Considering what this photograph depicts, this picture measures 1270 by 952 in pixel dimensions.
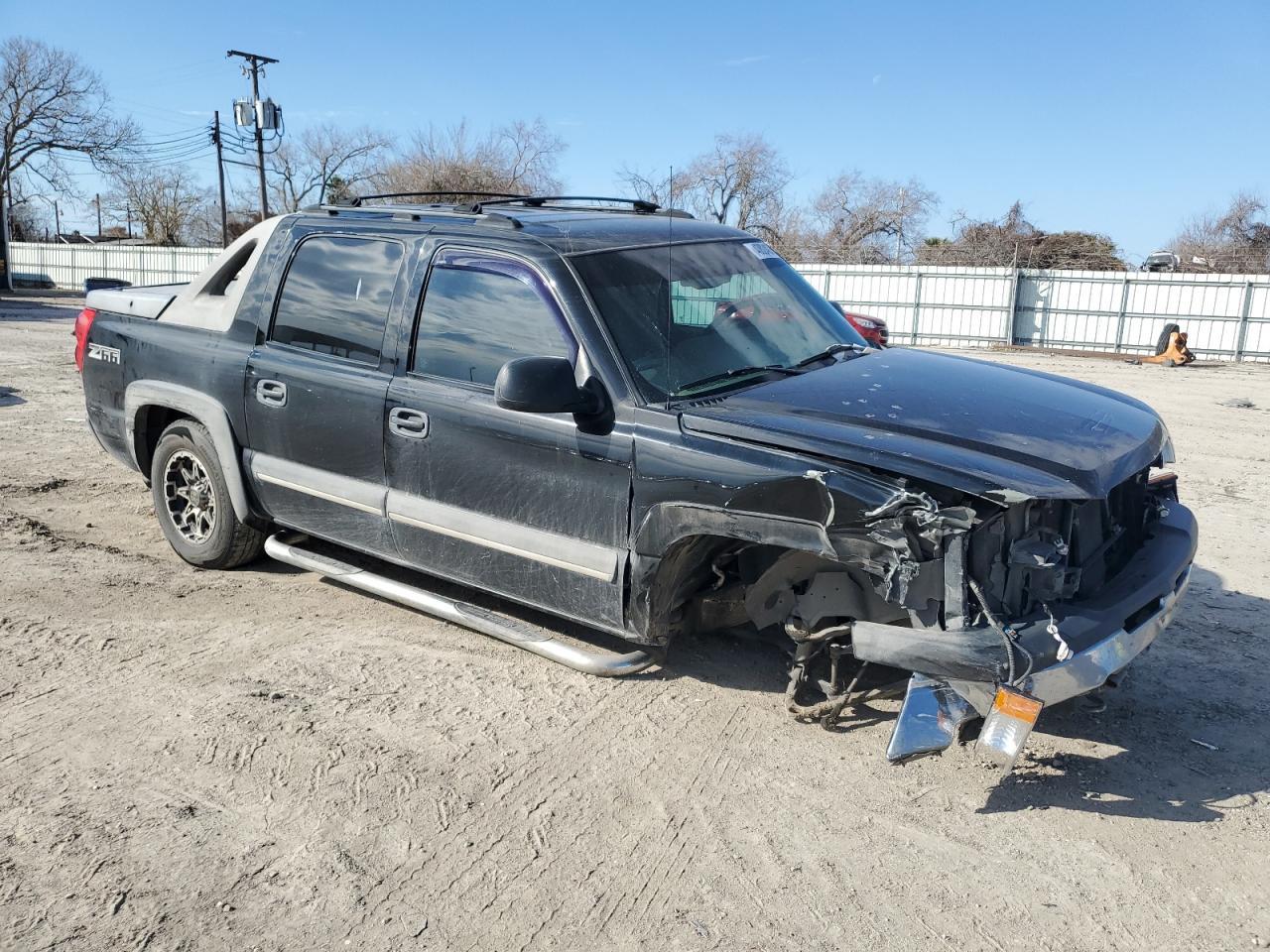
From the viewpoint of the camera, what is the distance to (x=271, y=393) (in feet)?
15.7

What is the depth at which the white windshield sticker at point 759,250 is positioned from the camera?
4934 mm

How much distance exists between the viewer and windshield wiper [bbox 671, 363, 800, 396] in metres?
3.86

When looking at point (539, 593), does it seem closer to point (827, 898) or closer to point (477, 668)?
point (477, 668)

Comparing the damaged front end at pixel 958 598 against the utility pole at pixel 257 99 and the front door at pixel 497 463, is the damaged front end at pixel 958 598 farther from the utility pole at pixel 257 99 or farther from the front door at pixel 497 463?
the utility pole at pixel 257 99

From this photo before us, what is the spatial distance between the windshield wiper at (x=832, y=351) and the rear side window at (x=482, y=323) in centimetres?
106

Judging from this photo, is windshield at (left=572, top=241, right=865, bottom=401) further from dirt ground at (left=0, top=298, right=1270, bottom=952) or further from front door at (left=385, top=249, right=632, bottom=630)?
dirt ground at (left=0, top=298, right=1270, bottom=952)

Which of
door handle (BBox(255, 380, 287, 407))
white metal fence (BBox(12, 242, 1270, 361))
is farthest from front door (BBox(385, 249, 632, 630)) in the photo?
white metal fence (BBox(12, 242, 1270, 361))

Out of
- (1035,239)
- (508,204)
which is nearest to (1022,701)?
(508,204)

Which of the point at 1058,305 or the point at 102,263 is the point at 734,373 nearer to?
the point at 1058,305

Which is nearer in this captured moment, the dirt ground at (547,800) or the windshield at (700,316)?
the dirt ground at (547,800)

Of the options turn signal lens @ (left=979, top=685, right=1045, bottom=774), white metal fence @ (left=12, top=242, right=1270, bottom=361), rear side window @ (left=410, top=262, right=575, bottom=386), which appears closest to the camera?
turn signal lens @ (left=979, top=685, right=1045, bottom=774)

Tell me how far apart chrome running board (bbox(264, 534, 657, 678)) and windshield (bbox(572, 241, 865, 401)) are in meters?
1.08

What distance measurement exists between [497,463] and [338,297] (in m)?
1.29

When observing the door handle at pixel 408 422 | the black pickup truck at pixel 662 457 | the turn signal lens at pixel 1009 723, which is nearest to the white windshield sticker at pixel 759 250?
the black pickup truck at pixel 662 457
